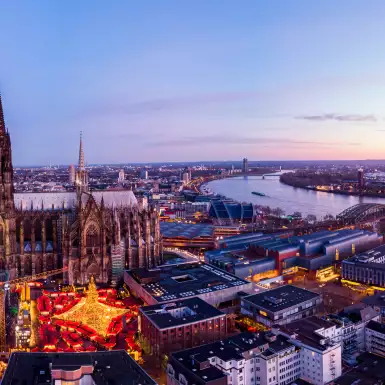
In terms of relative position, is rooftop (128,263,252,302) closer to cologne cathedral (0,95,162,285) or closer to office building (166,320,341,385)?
cologne cathedral (0,95,162,285)

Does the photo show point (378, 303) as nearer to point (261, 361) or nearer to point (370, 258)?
point (370, 258)

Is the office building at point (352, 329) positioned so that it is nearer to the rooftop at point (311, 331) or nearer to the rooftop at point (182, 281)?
the rooftop at point (311, 331)

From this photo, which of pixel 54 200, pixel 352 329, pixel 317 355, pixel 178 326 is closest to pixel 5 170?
pixel 54 200

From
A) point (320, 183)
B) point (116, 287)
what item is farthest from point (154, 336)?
point (320, 183)

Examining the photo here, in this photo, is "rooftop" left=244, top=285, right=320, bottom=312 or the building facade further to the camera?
"rooftop" left=244, top=285, right=320, bottom=312

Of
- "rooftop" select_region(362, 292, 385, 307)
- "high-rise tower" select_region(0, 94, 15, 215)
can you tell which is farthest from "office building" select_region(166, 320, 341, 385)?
"high-rise tower" select_region(0, 94, 15, 215)
